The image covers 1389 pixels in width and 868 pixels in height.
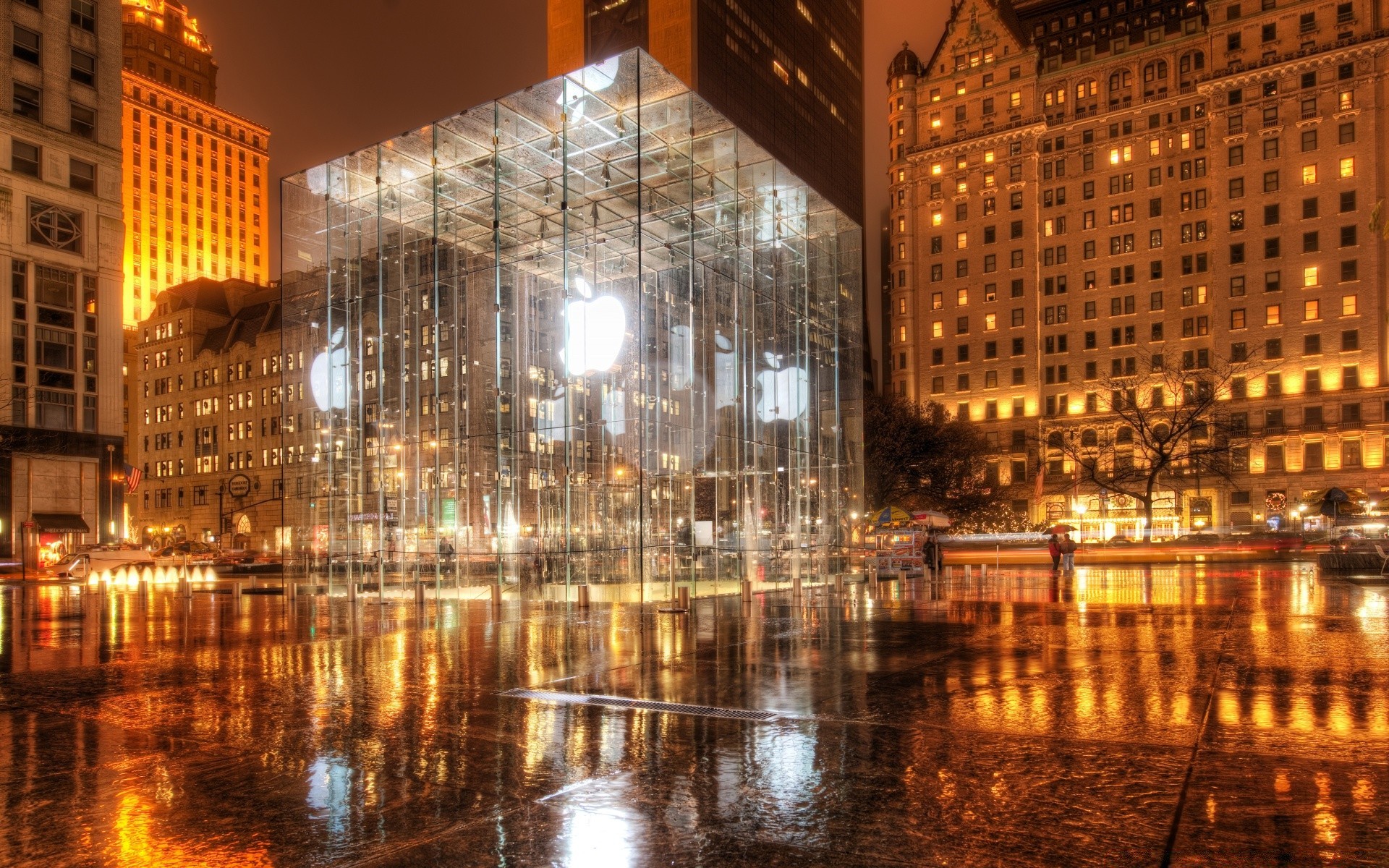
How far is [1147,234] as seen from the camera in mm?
98438

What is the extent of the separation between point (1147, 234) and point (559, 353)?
8416 cm

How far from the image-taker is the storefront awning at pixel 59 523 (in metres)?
59.0

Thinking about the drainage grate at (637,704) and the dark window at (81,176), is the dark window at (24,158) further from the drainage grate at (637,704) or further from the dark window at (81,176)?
the drainage grate at (637,704)

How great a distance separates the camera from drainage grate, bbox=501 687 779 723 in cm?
983

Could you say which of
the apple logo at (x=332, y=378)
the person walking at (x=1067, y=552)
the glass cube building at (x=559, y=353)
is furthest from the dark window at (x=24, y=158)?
the person walking at (x=1067, y=552)

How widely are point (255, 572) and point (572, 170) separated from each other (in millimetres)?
36307

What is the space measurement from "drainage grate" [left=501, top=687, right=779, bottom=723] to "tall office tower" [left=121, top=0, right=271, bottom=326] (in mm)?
146249

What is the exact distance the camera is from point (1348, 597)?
23062 millimetres

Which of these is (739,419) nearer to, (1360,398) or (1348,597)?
(1348,597)

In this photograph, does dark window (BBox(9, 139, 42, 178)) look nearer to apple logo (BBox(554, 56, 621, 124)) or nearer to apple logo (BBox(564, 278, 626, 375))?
apple logo (BBox(564, 278, 626, 375))

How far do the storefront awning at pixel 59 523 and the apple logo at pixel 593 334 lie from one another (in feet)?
145

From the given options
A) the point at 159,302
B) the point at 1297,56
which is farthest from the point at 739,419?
the point at 159,302

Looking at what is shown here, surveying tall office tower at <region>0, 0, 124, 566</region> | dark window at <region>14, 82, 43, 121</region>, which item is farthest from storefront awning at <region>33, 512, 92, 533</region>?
dark window at <region>14, 82, 43, 121</region>

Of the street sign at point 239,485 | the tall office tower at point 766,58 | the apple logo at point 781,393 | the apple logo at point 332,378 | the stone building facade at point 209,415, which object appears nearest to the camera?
the apple logo at point 781,393
